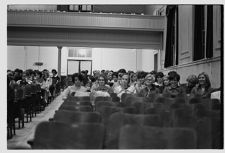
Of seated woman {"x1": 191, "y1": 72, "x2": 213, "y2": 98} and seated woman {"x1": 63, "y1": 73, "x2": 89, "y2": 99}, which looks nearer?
seated woman {"x1": 191, "y1": 72, "x2": 213, "y2": 98}

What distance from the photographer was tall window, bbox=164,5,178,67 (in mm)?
10634

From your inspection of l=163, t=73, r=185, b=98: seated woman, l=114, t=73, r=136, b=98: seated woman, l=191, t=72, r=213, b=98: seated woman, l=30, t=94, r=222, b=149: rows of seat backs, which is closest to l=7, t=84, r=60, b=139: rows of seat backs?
l=114, t=73, r=136, b=98: seated woman

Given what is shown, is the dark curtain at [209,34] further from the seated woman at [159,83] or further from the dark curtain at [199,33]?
the seated woman at [159,83]

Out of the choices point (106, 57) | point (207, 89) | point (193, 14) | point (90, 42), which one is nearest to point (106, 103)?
point (207, 89)

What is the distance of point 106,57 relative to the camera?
18000mm

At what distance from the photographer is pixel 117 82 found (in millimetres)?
6961

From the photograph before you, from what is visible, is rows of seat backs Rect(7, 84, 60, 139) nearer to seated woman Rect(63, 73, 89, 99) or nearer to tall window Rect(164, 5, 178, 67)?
seated woman Rect(63, 73, 89, 99)

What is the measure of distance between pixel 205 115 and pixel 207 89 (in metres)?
1.97

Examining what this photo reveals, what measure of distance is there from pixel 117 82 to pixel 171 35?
16.1ft

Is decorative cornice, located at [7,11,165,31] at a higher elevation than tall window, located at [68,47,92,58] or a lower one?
higher

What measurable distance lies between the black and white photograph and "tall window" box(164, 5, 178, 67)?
0.04 meters

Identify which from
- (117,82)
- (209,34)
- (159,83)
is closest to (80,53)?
(117,82)

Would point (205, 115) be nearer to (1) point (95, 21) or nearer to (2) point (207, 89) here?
(2) point (207, 89)

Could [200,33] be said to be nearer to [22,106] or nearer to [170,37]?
[170,37]
